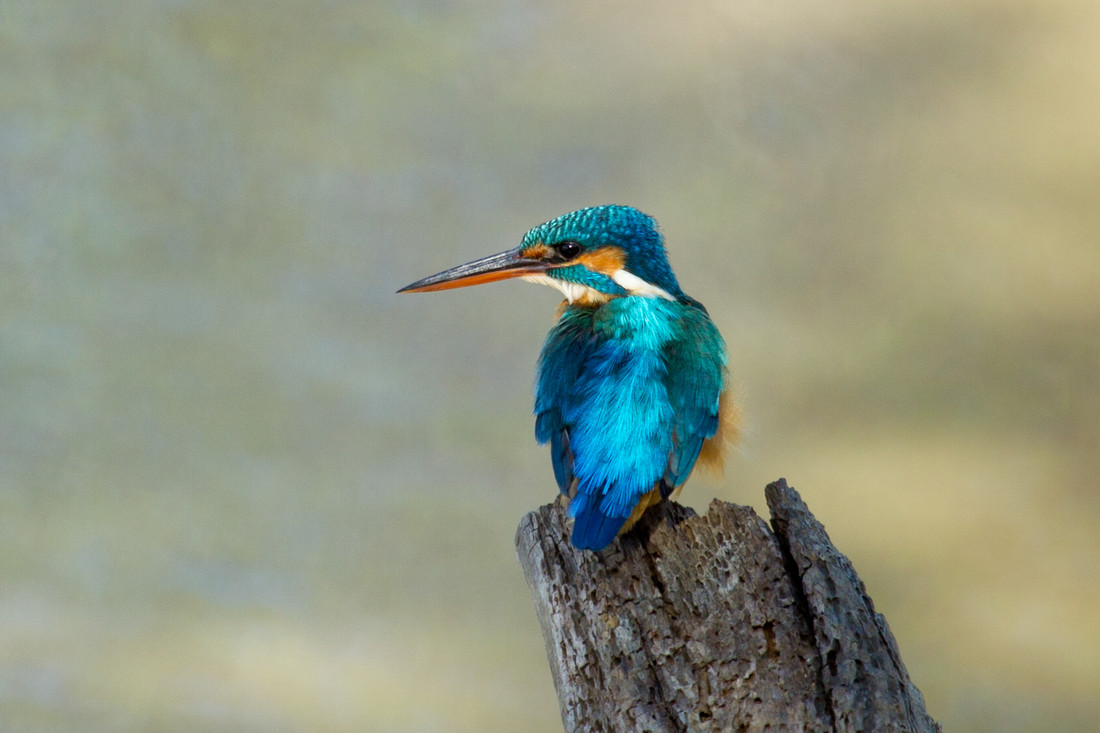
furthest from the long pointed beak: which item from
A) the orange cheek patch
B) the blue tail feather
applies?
the blue tail feather

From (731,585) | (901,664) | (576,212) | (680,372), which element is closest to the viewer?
(901,664)

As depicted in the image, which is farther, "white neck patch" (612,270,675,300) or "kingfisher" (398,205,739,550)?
"white neck patch" (612,270,675,300)

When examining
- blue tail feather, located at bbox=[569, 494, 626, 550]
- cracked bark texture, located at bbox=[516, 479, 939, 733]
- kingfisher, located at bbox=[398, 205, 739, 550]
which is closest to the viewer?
cracked bark texture, located at bbox=[516, 479, 939, 733]

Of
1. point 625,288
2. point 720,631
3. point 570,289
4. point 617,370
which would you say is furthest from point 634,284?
point 720,631

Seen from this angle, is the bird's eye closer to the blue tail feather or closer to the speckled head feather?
the speckled head feather

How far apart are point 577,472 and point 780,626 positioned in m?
0.46

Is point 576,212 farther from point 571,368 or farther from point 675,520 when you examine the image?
point 675,520

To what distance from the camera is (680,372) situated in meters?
1.98

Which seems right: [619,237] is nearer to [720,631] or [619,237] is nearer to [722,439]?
[722,439]

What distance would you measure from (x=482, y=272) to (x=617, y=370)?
1.75ft

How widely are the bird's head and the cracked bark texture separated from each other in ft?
1.81

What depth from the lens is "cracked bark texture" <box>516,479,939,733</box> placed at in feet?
4.95

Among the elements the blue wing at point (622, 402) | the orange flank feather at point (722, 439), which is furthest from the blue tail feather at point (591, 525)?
the orange flank feather at point (722, 439)

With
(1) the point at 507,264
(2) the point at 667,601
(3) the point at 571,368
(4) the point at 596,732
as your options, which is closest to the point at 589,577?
(2) the point at 667,601
